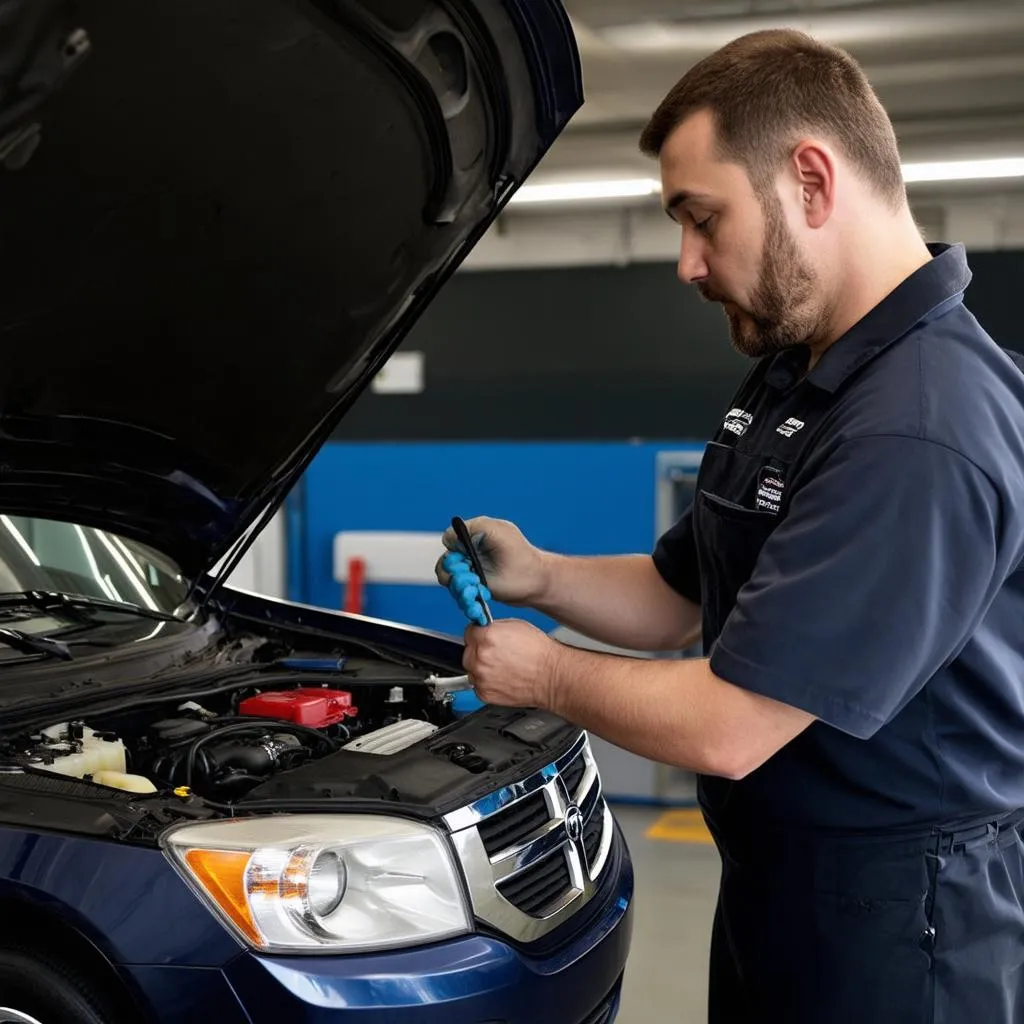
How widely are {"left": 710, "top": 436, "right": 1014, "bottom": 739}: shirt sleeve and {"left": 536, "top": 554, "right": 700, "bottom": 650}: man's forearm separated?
0.70 meters

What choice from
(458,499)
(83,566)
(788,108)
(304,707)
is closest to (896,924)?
(788,108)

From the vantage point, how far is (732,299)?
1575 millimetres

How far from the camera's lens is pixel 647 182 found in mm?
9875

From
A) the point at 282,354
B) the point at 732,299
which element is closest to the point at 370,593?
the point at 282,354

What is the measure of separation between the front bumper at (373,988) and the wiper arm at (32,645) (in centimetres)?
81

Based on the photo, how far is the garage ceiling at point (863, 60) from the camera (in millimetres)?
6133

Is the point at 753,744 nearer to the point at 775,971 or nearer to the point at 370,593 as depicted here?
the point at 775,971

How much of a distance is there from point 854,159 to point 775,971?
0.99 meters

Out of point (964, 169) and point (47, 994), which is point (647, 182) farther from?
point (47, 994)

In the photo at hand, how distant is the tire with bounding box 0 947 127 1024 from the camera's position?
175 cm

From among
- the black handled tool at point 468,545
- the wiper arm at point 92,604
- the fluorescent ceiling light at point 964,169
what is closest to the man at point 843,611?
the black handled tool at point 468,545

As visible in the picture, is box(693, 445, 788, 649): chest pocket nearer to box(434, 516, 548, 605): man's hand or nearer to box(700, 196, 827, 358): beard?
box(700, 196, 827, 358): beard

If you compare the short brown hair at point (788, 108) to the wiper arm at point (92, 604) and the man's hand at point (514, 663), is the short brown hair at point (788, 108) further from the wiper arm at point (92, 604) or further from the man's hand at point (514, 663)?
the wiper arm at point (92, 604)

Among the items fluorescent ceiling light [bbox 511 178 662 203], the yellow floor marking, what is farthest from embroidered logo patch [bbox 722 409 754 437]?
fluorescent ceiling light [bbox 511 178 662 203]
